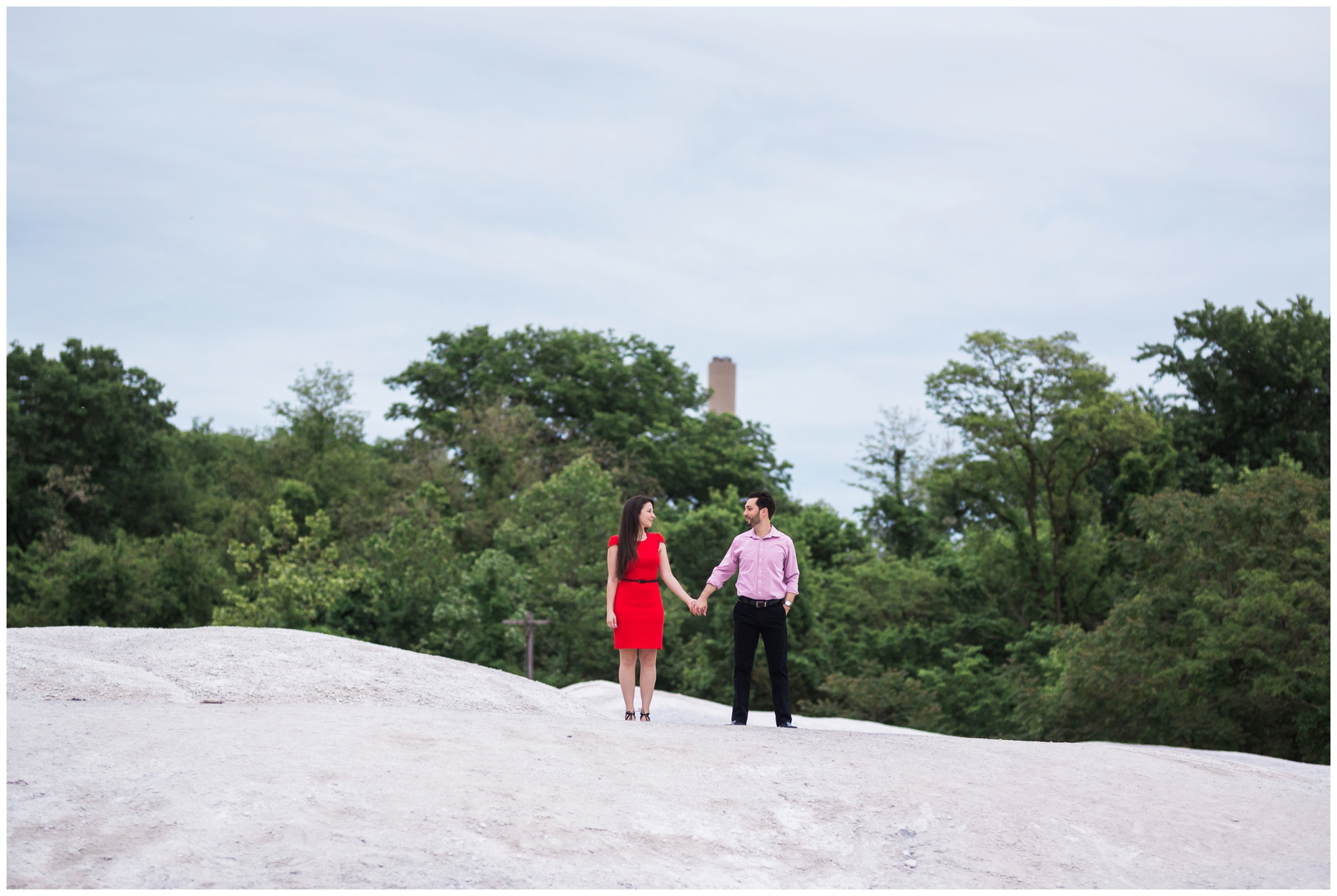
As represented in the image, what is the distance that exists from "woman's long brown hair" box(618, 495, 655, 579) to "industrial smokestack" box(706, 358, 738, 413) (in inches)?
1855

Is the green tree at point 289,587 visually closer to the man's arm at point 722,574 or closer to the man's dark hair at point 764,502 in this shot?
the man's arm at point 722,574

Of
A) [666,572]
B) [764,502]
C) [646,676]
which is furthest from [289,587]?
[764,502]

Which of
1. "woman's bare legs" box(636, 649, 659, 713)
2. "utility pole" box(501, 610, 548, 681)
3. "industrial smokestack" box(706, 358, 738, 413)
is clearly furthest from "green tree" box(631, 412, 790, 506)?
"woman's bare legs" box(636, 649, 659, 713)

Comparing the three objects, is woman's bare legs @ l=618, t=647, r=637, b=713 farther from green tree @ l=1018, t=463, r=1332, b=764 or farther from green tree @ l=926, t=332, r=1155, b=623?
green tree @ l=926, t=332, r=1155, b=623

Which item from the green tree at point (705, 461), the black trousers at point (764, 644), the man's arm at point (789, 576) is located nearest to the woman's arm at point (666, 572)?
the black trousers at point (764, 644)

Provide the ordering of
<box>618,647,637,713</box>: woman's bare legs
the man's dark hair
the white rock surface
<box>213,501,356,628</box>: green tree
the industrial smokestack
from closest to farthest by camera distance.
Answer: the man's dark hair → <box>618,647,637,713</box>: woman's bare legs → the white rock surface → <box>213,501,356,628</box>: green tree → the industrial smokestack

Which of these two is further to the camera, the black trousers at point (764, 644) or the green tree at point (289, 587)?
the green tree at point (289, 587)

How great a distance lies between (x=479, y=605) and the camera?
27422 millimetres

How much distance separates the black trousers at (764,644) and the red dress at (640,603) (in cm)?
59

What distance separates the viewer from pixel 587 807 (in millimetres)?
5512

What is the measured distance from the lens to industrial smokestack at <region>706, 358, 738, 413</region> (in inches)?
2192

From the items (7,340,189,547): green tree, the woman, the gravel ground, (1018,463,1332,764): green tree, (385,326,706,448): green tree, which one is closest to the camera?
the gravel ground

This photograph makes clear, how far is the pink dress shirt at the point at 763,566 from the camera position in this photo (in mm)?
8414

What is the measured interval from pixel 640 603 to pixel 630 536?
0.52 metres
